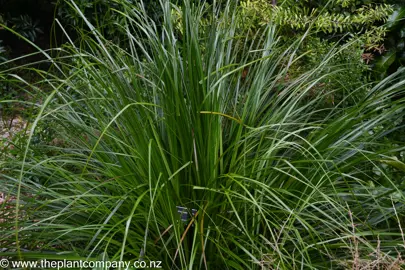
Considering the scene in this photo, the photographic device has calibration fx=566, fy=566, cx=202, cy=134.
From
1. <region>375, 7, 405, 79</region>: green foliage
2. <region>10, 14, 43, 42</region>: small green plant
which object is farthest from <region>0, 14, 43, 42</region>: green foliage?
<region>375, 7, 405, 79</region>: green foliage

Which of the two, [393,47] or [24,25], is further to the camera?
[24,25]

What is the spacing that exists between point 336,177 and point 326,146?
0.14 m

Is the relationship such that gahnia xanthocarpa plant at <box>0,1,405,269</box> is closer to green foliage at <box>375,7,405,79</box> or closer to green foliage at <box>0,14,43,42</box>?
green foliage at <box>375,7,405,79</box>

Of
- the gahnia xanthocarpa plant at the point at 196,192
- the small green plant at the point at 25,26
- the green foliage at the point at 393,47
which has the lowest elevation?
the small green plant at the point at 25,26

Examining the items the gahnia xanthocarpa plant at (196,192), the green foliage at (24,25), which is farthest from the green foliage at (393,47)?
the green foliage at (24,25)

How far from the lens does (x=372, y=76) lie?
163 inches

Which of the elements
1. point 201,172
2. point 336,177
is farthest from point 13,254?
point 336,177

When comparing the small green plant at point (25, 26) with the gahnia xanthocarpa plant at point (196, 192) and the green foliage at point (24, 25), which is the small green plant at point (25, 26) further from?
the gahnia xanthocarpa plant at point (196, 192)

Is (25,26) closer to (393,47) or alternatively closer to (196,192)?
(393,47)

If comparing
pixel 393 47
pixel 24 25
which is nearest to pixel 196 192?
pixel 393 47

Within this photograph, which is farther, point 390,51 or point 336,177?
point 390,51

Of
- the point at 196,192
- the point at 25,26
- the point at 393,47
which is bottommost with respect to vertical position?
the point at 25,26

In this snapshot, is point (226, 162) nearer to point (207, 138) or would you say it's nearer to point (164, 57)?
point (207, 138)

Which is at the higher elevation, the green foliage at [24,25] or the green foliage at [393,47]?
the green foliage at [393,47]
